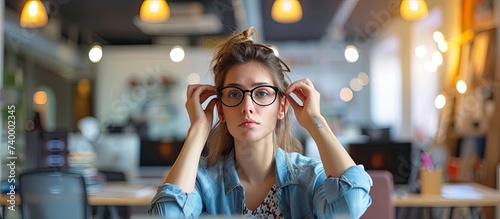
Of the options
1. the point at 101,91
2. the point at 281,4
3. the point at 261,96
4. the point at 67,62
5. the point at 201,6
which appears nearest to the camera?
the point at 261,96

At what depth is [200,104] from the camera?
81.6 inches

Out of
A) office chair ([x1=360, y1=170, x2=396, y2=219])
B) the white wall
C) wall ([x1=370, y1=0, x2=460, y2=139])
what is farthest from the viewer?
the white wall

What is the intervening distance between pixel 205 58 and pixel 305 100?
27.8 feet

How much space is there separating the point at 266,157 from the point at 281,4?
444 cm

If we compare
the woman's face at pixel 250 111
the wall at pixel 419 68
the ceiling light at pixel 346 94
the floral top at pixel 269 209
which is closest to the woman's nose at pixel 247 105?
the woman's face at pixel 250 111

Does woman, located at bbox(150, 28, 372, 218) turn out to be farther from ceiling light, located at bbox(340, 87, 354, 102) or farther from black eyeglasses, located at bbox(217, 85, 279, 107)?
ceiling light, located at bbox(340, 87, 354, 102)

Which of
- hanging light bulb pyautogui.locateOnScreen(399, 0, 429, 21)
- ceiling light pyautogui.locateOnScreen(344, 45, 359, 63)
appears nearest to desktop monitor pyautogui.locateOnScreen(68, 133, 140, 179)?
hanging light bulb pyautogui.locateOnScreen(399, 0, 429, 21)

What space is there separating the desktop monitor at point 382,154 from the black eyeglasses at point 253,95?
275cm

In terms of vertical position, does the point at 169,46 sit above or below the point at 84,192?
above

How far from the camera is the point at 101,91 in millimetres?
13711

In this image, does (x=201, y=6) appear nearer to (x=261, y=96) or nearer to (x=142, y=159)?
(x=142, y=159)

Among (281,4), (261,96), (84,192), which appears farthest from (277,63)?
(281,4)

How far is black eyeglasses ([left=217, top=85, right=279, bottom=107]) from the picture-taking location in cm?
191

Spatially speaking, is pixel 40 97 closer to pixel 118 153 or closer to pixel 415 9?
pixel 118 153
